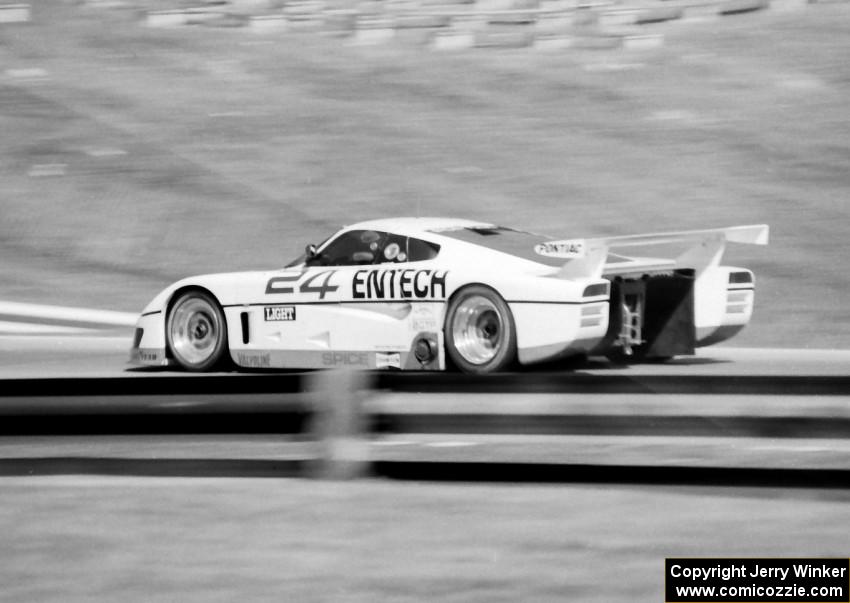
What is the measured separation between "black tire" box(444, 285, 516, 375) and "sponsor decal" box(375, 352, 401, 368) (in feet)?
1.55

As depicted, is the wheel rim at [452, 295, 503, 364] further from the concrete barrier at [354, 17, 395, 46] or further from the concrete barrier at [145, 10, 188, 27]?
the concrete barrier at [145, 10, 188, 27]

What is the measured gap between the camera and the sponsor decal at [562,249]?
950 cm

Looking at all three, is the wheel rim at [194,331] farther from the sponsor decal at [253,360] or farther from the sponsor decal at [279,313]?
the sponsor decal at [279,313]

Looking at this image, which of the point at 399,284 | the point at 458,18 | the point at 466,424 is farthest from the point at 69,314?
the point at 458,18

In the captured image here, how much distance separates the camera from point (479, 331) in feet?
32.5

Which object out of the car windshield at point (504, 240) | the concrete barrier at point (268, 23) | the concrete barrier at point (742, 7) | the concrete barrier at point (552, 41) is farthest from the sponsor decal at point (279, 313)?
the concrete barrier at point (742, 7)

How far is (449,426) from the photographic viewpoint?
20.4ft

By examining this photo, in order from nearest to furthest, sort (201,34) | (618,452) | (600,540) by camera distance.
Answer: (600,540), (618,452), (201,34)

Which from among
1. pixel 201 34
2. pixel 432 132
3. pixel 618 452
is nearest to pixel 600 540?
pixel 618 452

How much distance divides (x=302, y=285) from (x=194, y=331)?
1.20 metres

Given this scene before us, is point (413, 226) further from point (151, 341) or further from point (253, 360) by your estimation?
point (151, 341)

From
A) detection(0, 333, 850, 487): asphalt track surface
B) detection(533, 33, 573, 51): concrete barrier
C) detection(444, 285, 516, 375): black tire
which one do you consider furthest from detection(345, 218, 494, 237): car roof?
detection(533, 33, 573, 51): concrete barrier

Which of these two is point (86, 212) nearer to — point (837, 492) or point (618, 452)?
point (618, 452)

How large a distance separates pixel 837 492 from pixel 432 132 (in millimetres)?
16668
